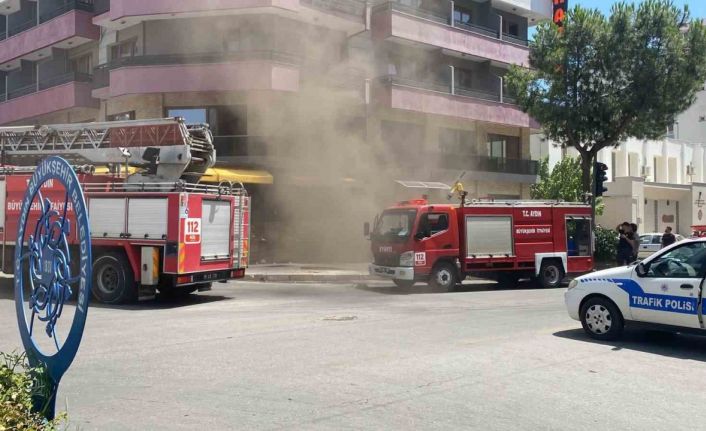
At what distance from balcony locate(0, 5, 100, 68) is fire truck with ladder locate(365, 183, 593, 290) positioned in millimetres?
12755

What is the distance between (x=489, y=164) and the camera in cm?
2320

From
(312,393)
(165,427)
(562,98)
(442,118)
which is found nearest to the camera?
(165,427)

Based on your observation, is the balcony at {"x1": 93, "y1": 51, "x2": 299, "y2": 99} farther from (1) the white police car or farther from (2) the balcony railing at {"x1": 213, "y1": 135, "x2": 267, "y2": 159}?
(1) the white police car

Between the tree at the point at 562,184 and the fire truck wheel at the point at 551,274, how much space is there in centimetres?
1244

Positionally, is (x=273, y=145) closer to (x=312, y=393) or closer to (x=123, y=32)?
(x=123, y=32)

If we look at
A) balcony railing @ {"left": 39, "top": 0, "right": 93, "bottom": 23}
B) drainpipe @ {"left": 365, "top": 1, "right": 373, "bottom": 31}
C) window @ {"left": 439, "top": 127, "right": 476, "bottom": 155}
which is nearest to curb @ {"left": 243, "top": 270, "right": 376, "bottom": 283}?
drainpipe @ {"left": 365, "top": 1, "right": 373, "bottom": 31}

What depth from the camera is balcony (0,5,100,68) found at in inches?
788

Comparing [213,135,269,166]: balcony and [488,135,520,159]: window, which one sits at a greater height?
[488,135,520,159]: window

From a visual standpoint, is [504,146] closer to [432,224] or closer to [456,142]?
[456,142]

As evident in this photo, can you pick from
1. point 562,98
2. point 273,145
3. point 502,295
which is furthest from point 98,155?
point 562,98

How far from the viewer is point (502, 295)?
12109mm

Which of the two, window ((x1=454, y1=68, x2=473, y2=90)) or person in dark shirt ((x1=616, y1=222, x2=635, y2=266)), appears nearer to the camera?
person in dark shirt ((x1=616, y1=222, x2=635, y2=266))

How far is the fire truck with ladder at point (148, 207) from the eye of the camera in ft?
32.7

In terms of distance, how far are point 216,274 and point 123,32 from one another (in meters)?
11.9
